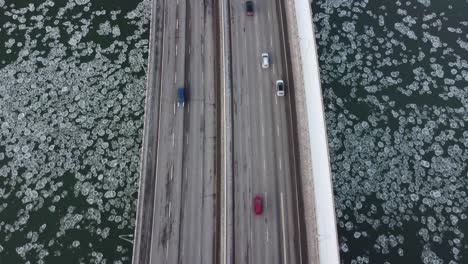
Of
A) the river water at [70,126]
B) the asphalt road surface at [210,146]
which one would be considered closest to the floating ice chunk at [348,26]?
the asphalt road surface at [210,146]

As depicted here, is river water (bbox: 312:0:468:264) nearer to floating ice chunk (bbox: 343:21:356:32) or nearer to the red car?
floating ice chunk (bbox: 343:21:356:32)

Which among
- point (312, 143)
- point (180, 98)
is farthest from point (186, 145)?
point (312, 143)

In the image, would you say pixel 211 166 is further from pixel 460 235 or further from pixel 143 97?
pixel 460 235

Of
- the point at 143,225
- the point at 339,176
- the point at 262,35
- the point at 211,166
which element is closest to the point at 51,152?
the point at 143,225

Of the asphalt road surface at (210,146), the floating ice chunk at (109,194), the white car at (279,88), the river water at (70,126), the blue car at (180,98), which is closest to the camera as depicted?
the asphalt road surface at (210,146)

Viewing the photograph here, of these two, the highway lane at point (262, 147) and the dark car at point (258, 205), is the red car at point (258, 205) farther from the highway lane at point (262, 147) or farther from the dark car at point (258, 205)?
the highway lane at point (262, 147)

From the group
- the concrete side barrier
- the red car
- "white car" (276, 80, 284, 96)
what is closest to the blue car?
"white car" (276, 80, 284, 96)
